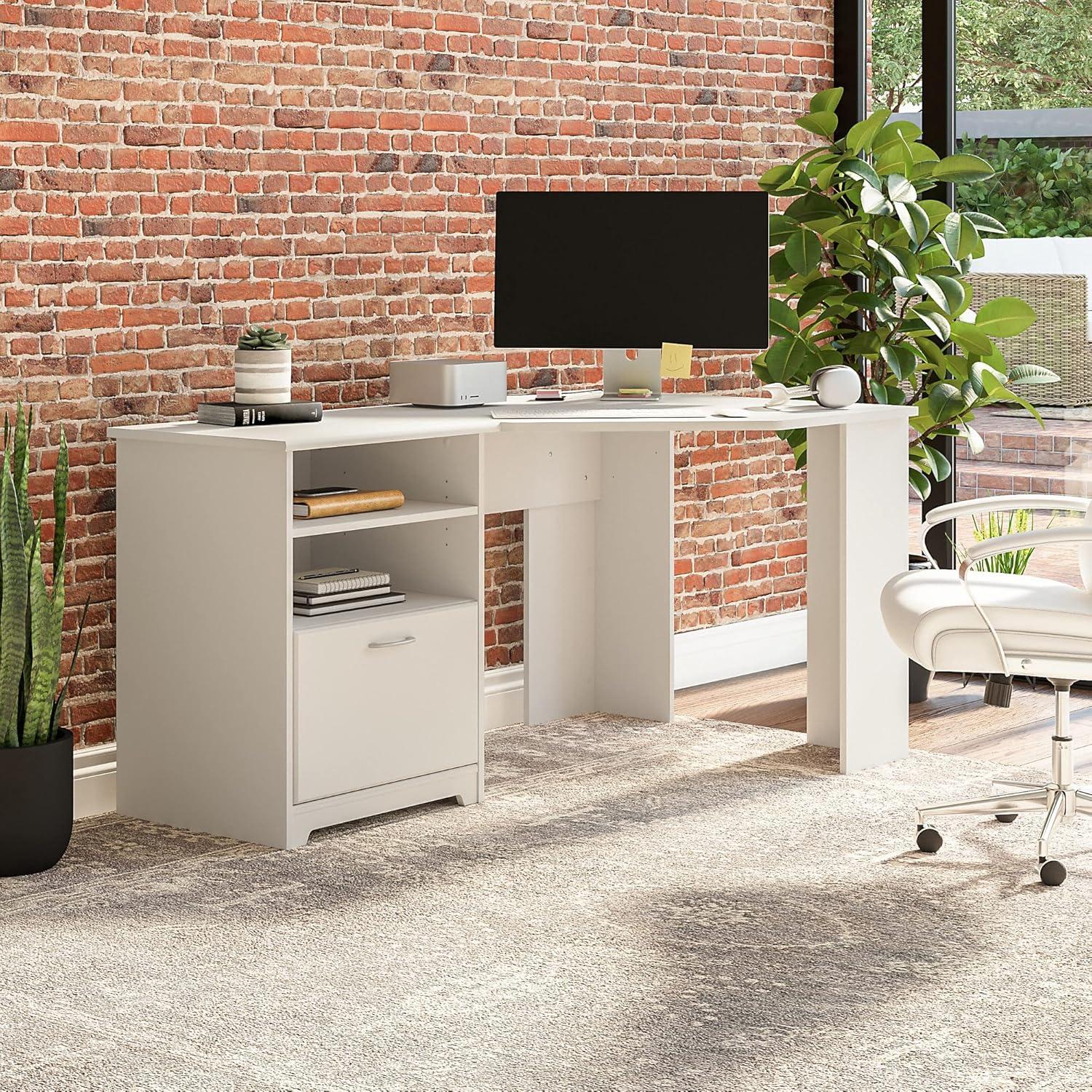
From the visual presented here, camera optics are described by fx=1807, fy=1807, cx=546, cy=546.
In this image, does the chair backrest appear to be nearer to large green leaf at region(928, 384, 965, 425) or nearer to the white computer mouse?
the white computer mouse

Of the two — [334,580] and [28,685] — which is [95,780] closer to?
[28,685]

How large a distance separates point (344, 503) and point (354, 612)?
27 centimetres

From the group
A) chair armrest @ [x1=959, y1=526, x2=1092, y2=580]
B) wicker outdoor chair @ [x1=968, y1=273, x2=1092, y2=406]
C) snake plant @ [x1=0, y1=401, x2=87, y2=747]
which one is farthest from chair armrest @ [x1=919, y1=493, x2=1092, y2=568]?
snake plant @ [x1=0, y1=401, x2=87, y2=747]

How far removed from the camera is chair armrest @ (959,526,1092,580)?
376cm

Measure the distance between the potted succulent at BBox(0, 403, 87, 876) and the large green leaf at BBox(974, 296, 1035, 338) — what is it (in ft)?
9.86

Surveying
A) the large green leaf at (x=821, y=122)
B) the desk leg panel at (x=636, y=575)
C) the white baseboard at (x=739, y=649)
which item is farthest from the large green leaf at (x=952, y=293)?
the white baseboard at (x=739, y=649)

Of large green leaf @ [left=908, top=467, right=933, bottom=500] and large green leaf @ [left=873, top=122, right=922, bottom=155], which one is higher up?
large green leaf @ [left=873, top=122, right=922, bottom=155]

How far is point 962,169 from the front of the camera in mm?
5633

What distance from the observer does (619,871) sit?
3.97m

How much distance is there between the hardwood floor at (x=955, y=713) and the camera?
16.7 ft

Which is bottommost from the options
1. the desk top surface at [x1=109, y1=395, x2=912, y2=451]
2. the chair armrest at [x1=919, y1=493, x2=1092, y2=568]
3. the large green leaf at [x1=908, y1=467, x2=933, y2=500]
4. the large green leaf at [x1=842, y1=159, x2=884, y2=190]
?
the large green leaf at [x1=908, y1=467, x2=933, y2=500]

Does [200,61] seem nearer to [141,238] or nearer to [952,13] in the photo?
[141,238]

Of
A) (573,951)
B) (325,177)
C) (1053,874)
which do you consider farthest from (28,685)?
(1053,874)

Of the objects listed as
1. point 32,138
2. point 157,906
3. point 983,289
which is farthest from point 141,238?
point 983,289
